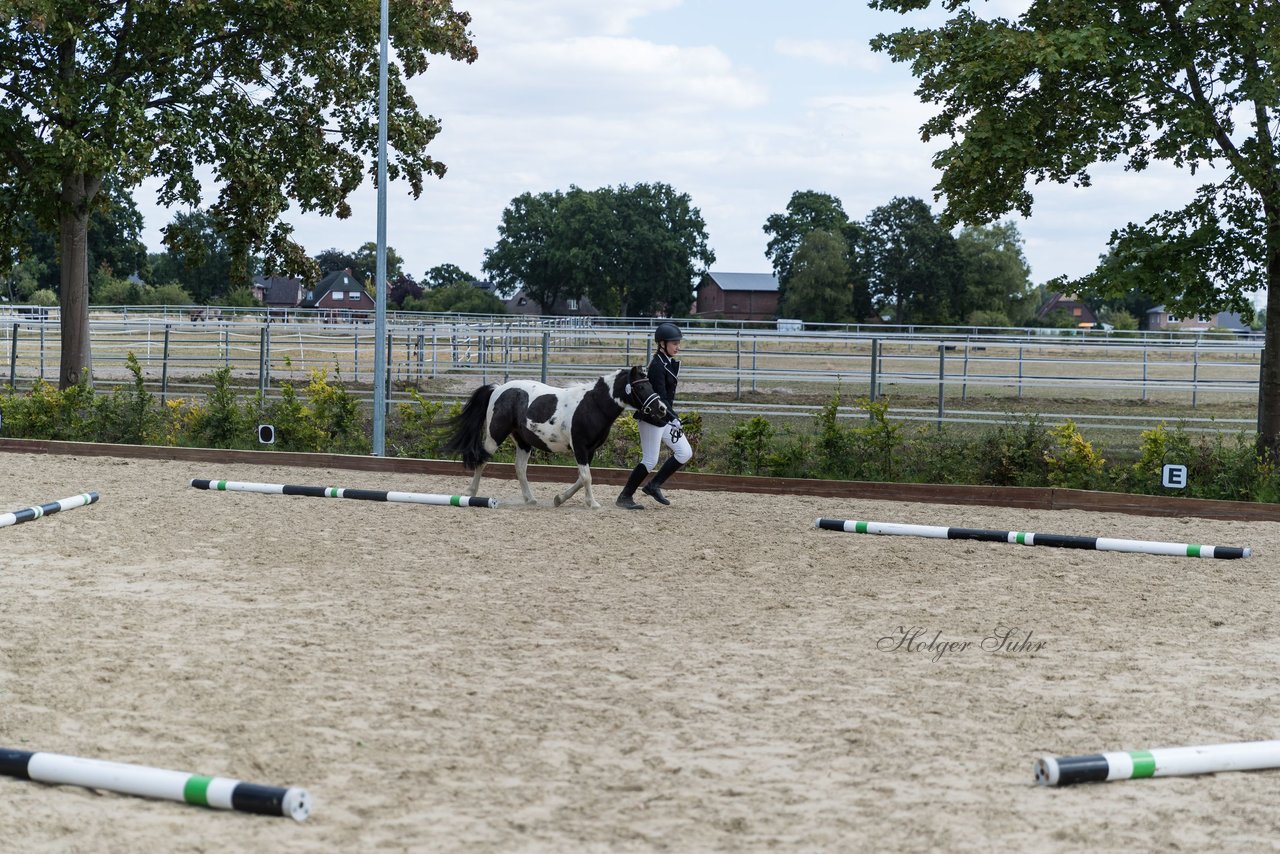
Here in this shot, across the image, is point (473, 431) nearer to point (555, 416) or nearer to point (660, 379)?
point (555, 416)

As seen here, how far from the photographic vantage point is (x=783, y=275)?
9362cm

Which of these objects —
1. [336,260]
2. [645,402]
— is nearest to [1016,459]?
[645,402]

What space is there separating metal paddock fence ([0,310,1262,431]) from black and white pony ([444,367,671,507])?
11.6ft

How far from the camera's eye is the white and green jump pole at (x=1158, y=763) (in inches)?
181

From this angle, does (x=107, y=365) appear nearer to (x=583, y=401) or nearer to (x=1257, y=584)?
(x=583, y=401)

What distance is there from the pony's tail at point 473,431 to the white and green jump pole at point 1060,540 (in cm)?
347

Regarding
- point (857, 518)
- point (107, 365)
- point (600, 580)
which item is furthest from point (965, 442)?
point (107, 365)

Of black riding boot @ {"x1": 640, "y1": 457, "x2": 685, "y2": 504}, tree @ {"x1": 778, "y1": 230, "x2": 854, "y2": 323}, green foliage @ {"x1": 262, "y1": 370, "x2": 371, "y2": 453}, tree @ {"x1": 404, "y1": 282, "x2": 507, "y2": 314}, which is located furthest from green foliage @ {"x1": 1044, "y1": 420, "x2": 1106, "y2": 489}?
tree @ {"x1": 404, "y1": 282, "x2": 507, "y2": 314}

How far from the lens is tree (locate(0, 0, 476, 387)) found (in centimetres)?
1884

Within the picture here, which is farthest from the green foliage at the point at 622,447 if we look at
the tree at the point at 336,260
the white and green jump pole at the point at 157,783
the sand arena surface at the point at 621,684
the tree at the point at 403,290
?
the tree at the point at 336,260

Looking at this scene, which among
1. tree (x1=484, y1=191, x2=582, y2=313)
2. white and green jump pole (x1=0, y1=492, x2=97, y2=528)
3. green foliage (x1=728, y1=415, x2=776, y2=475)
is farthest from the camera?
tree (x1=484, y1=191, x2=582, y2=313)

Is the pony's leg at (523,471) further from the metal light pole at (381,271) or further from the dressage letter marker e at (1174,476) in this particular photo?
the dressage letter marker e at (1174,476)

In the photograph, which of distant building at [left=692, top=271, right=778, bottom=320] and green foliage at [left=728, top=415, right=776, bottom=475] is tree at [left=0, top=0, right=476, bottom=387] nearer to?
green foliage at [left=728, top=415, right=776, bottom=475]

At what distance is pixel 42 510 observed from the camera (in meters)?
10.5
